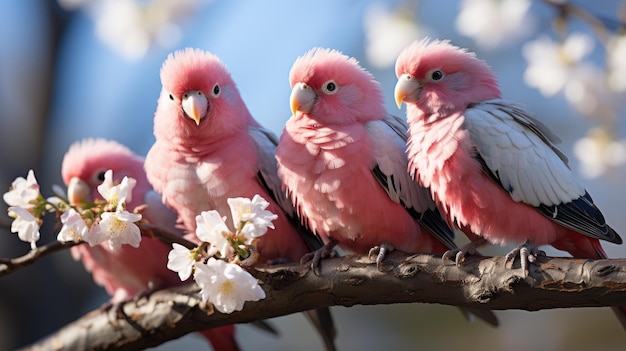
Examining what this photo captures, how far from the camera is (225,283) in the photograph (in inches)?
54.3

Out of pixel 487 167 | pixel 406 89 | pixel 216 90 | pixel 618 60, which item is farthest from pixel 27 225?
pixel 618 60

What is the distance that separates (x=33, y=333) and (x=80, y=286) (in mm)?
401

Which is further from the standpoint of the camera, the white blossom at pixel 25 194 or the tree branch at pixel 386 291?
the white blossom at pixel 25 194

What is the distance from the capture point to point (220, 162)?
1965 mm

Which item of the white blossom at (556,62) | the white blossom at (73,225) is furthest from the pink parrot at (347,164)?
the white blossom at (556,62)

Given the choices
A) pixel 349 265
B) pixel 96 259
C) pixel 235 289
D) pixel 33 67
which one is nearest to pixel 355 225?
pixel 349 265

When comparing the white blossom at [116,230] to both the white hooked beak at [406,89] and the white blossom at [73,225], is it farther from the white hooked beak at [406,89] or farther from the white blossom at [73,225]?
the white hooked beak at [406,89]

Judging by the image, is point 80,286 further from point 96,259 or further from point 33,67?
point 96,259

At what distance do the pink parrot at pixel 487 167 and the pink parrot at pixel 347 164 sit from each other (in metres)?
0.08

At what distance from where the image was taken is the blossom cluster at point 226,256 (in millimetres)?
1370

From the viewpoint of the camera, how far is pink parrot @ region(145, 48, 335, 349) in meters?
1.92

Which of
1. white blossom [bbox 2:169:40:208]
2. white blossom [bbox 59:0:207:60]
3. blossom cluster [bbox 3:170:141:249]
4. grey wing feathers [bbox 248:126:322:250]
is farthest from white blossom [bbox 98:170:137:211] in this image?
white blossom [bbox 59:0:207:60]

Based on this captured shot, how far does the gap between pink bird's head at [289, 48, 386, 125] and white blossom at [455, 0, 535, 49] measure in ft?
2.98

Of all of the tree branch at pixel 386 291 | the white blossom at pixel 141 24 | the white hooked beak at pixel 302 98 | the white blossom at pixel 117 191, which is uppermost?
the white blossom at pixel 141 24
